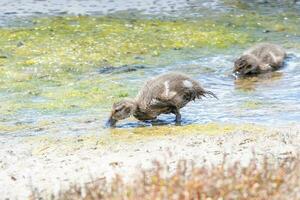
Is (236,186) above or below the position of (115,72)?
above

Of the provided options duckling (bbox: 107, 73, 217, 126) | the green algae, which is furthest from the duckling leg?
the green algae

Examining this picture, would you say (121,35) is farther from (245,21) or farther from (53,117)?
(53,117)

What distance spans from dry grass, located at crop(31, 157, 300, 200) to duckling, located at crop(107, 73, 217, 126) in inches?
205

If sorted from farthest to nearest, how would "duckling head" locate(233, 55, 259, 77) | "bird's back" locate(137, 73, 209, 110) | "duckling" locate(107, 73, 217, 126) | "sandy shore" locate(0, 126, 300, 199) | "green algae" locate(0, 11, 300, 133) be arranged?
"duckling head" locate(233, 55, 259, 77), "green algae" locate(0, 11, 300, 133), "bird's back" locate(137, 73, 209, 110), "duckling" locate(107, 73, 217, 126), "sandy shore" locate(0, 126, 300, 199)

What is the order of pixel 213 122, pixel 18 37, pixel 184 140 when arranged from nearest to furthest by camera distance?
pixel 184 140, pixel 213 122, pixel 18 37

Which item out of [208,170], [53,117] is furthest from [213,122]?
[208,170]

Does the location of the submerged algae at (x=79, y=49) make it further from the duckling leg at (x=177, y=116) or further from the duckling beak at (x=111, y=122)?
the duckling leg at (x=177, y=116)

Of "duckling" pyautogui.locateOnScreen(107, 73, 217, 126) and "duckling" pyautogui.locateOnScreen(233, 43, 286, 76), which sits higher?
"duckling" pyautogui.locateOnScreen(107, 73, 217, 126)

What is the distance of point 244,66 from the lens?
1566 centimetres

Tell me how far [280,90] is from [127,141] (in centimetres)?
396

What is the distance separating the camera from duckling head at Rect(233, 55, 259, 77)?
51.5ft

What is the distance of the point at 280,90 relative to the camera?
46.5 feet

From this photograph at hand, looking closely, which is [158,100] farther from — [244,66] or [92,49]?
[92,49]

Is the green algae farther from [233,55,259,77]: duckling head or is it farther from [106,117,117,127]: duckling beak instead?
[106,117,117,127]: duckling beak
